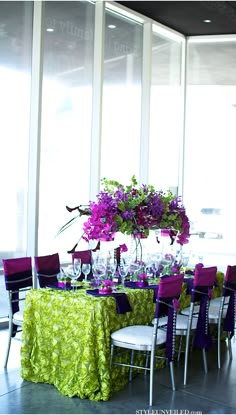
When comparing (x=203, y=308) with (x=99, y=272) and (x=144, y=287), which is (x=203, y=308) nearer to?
(x=144, y=287)

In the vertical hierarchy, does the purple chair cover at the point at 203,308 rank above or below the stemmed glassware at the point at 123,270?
below

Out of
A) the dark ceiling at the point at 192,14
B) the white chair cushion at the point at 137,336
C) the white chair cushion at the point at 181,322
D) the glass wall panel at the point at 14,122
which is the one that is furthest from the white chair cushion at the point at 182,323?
the dark ceiling at the point at 192,14

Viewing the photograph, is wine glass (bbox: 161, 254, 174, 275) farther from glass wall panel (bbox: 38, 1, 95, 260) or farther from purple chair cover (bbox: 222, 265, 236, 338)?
glass wall panel (bbox: 38, 1, 95, 260)

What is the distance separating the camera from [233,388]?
14.8 feet

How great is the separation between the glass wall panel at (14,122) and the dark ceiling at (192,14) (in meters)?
1.85

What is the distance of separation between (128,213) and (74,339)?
119 centimetres

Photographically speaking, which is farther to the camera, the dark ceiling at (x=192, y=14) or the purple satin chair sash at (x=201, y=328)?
the dark ceiling at (x=192, y=14)

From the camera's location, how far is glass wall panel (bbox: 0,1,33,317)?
6406 mm

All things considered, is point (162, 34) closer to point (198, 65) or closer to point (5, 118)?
point (198, 65)

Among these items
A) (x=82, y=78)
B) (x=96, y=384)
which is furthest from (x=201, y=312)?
(x=82, y=78)

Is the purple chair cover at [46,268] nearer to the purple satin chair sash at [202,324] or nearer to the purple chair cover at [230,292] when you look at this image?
the purple satin chair sash at [202,324]

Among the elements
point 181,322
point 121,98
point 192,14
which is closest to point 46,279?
point 181,322

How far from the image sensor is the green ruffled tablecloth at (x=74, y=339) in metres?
4.05

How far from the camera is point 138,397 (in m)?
4.20
